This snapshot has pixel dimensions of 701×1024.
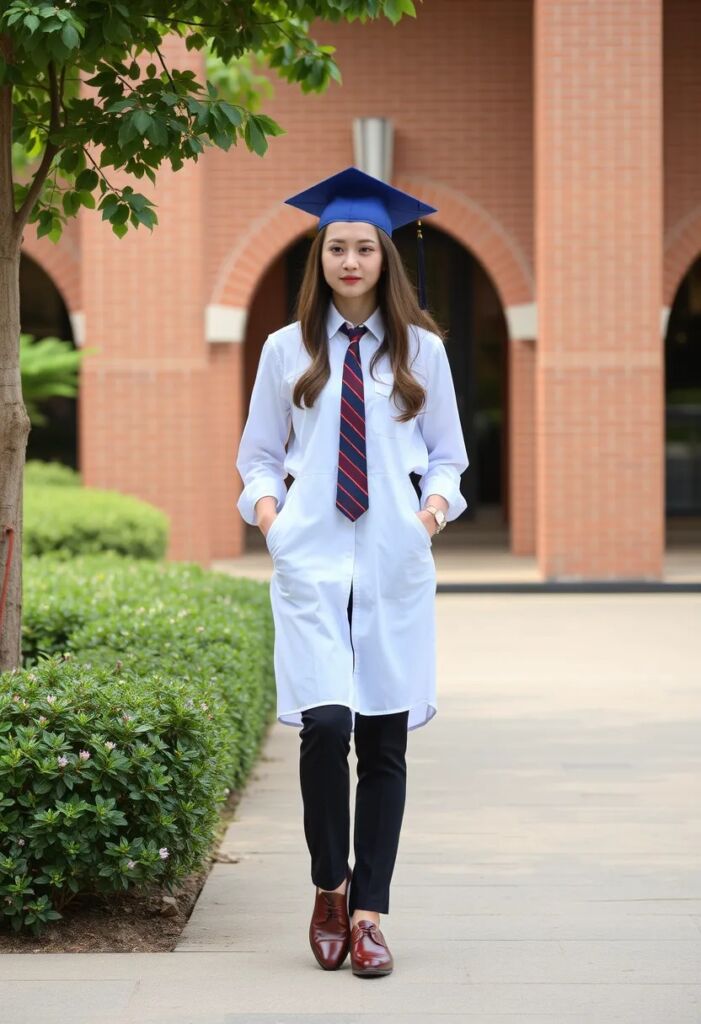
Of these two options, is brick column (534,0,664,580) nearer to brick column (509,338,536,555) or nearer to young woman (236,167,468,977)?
brick column (509,338,536,555)

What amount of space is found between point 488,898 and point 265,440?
1.54 metres

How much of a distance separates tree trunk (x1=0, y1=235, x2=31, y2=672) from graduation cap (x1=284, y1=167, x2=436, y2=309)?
3.94ft

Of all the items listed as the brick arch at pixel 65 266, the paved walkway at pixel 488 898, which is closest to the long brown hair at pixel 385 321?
the paved walkway at pixel 488 898

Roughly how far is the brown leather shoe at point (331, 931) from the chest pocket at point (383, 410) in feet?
3.76

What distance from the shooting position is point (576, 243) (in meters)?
13.9

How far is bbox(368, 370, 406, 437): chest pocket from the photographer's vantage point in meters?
4.12

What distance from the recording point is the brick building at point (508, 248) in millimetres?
13867

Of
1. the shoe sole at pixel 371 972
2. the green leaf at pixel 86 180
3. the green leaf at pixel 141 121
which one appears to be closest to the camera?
the shoe sole at pixel 371 972

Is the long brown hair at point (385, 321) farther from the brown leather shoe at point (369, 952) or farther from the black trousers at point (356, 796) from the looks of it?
the brown leather shoe at point (369, 952)

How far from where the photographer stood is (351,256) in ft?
13.6

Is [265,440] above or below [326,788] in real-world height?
above

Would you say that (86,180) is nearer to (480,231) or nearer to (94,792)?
(94,792)

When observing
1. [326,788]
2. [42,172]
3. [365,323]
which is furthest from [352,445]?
[42,172]

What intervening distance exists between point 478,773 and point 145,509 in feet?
19.2
